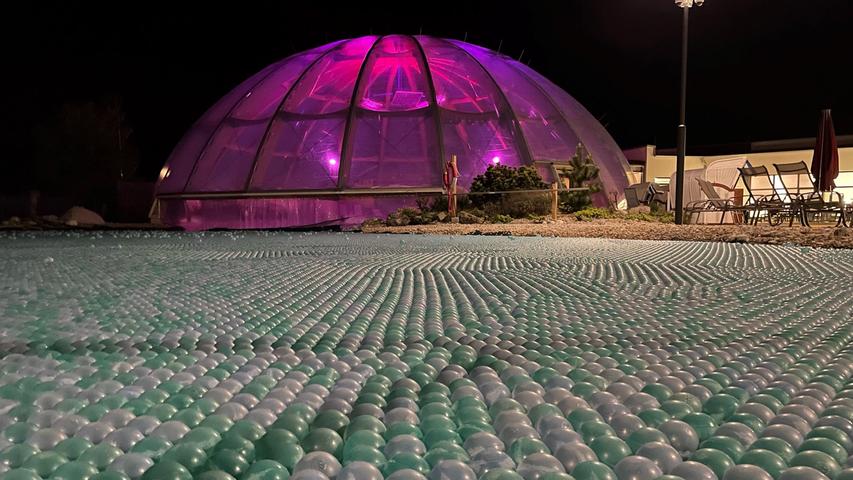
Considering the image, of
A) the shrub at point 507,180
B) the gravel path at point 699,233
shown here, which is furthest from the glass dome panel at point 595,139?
the gravel path at point 699,233

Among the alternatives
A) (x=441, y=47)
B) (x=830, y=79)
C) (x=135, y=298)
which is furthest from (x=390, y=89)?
(x=830, y=79)

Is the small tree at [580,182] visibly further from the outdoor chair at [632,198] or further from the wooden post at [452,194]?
the wooden post at [452,194]

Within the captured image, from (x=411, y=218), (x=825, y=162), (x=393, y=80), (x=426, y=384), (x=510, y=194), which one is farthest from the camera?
(x=393, y=80)

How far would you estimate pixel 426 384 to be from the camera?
898mm

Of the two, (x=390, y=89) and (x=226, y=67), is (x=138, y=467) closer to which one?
(x=390, y=89)

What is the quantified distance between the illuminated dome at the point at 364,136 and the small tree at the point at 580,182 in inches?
28.3

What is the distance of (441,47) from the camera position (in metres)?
13.7

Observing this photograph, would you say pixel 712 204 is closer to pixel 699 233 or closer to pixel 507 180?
pixel 507 180

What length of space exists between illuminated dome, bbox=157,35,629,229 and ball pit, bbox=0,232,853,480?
31.6 ft

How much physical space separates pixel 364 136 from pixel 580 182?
13.5ft

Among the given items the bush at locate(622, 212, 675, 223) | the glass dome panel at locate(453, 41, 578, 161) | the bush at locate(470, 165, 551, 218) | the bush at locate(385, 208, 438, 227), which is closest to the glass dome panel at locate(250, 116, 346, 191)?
the bush at locate(385, 208, 438, 227)

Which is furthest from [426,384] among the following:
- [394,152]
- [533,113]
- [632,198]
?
[533,113]

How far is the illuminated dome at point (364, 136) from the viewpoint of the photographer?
38.1ft

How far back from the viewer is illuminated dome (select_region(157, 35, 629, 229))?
11.6 metres
